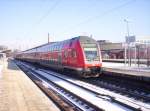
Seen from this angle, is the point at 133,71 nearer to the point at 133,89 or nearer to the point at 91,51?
the point at 91,51

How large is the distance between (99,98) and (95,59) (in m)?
9.03

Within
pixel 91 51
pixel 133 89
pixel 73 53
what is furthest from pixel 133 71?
pixel 133 89

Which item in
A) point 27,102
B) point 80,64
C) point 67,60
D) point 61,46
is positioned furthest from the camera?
point 61,46

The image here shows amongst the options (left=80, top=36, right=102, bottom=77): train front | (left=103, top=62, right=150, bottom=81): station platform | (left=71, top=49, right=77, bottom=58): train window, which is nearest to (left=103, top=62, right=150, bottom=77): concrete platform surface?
(left=103, top=62, right=150, bottom=81): station platform

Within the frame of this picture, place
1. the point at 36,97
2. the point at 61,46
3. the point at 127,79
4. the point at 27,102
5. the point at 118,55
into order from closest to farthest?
the point at 27,102, the point at 36,97, the point at 127,79, the point at 61,46, the point at 118,55

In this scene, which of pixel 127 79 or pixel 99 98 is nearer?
pixel 99 98

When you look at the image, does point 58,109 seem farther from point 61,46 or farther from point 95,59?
point 61,46

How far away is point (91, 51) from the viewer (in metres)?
23.1

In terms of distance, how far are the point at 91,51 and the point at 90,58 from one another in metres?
0.69

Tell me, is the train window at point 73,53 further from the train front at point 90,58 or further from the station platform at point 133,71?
the station platform at point 133,71

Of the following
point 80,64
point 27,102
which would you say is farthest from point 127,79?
point 27,102

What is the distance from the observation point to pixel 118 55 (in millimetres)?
62656

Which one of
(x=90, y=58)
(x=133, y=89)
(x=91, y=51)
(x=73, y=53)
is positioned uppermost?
(x=91, y=51)

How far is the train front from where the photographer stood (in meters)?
22.4
